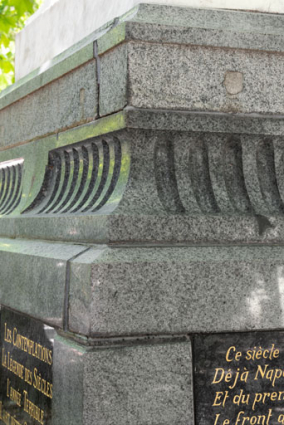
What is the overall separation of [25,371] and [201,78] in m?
2.59

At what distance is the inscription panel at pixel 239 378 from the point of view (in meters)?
4.17

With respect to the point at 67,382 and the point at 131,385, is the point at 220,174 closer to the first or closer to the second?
the point at 131,385

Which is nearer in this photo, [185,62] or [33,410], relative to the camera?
[185,62]

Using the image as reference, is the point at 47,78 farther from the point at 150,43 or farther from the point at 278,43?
the point at 278,43

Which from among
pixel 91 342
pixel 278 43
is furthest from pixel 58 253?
pixel 278 43

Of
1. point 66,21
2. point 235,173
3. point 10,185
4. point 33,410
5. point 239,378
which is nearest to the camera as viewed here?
point 239,378

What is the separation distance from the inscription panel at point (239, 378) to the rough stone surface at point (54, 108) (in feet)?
5.82

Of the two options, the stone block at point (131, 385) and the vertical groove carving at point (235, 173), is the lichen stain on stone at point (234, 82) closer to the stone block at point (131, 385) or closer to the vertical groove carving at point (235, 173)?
the vertical groove carving at point (235, 173)

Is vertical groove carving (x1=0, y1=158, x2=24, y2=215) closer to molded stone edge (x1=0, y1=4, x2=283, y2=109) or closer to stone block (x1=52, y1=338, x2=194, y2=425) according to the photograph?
molded stone edge (x1=0, y1=4, x2=283, y2=109)

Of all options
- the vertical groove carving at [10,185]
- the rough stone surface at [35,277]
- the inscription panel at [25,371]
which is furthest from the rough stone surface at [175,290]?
the vertical groove carving at [10,185]

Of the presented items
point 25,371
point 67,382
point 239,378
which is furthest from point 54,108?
point 239,378

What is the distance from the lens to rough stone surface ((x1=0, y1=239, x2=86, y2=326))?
4512 millimetres

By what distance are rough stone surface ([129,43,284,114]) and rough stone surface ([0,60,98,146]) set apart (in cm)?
56

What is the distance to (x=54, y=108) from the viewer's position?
18.0 ft
